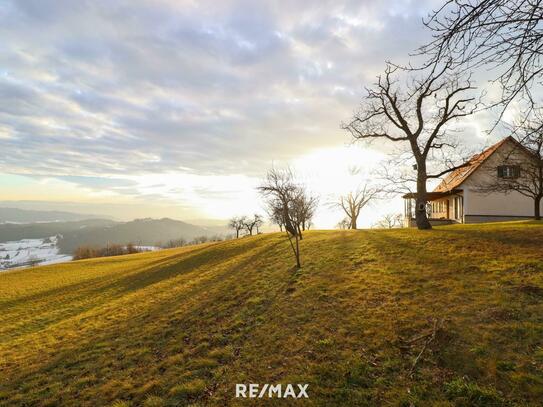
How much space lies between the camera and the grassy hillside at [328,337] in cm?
539

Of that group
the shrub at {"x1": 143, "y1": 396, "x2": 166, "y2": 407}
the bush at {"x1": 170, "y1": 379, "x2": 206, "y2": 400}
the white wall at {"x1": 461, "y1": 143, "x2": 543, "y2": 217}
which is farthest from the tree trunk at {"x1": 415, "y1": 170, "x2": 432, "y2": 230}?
the shrub at {"x1": 143, "y1": 396, "x2": 166, "y2": 407}

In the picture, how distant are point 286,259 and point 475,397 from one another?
42.3 feet

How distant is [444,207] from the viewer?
121 feet

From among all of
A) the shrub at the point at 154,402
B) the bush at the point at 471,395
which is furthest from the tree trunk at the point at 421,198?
the shrub at the point at 154,402

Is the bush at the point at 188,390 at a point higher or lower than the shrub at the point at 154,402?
higher

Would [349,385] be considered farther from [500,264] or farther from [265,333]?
[500,264]

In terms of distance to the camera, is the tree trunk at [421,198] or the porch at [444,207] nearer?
the tree trunk at [421,198]

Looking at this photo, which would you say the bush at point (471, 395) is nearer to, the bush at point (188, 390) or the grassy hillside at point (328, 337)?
the grassy hillside at point (328, 337)

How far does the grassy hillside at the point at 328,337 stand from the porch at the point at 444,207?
52.8ft

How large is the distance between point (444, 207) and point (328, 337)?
1431 inches

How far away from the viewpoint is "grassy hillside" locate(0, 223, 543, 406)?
539 cm

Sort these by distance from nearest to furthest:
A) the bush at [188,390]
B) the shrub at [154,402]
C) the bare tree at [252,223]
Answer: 1. the shrub at [154,402]
2. the bush at [188,390]
3. the bare tree at [252,223]

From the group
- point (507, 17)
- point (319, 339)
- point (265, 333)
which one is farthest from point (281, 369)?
point (507, 17)

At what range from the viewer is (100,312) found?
14.8m
